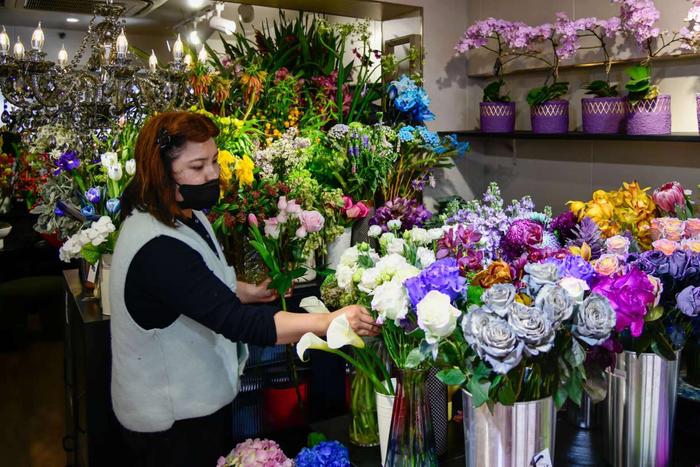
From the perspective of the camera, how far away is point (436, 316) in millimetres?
989

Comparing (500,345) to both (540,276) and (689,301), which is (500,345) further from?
(689,301)

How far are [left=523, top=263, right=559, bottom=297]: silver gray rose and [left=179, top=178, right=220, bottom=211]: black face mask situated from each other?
0.93 meters

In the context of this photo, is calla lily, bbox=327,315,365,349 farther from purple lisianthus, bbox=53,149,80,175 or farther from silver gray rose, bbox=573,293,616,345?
purple lisianthus, bbox=53,149,80,175

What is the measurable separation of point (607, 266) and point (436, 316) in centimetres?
34

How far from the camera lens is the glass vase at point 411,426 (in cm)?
114

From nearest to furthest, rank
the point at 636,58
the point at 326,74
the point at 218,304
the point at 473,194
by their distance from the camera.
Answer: the point at 218,304 < the point at 636,58 < the point at 326,74 < the point at 473,194

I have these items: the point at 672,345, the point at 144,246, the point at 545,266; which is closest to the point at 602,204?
the point at 672,345

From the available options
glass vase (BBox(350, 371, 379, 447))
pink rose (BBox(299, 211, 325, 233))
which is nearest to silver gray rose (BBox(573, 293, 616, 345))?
glass vase (BBox(350, 371, 379, 447))

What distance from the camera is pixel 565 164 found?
341 centimetres

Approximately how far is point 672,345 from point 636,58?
1.98 metres

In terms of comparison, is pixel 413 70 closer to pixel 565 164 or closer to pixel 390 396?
pixel 565 164

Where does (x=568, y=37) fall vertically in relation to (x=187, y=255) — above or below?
above

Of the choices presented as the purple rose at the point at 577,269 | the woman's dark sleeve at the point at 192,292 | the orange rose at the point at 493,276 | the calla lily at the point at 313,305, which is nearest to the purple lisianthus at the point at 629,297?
the purple rose at the point at 577,269

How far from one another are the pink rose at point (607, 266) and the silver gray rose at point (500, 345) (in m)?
0.24
